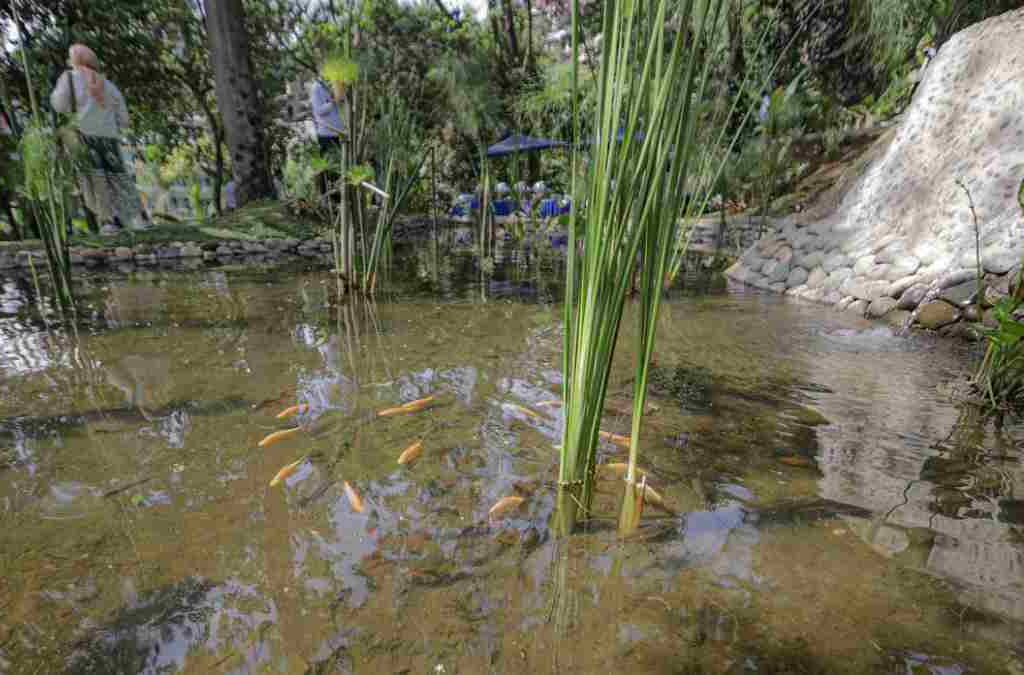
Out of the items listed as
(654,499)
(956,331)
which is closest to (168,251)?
(654,499)

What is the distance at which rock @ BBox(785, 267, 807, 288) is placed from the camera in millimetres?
3921

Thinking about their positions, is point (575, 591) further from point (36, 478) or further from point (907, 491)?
point (36, 478)

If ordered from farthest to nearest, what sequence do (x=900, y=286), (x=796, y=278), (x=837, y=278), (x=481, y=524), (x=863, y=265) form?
(x=796, y=278), (x=837, y=278), (x=863, y=265), (x=900, y=286), (x=481, y=524)

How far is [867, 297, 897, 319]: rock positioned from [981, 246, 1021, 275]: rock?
47 cm

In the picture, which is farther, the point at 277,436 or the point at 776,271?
the point at 776,271

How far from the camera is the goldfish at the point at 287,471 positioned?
4.10ft

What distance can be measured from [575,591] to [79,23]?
337 inches

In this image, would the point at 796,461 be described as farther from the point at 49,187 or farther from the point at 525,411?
the point at 49,187

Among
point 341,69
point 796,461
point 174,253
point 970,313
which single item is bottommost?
point 796,461

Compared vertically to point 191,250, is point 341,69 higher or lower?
higher

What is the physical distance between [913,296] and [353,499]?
10.7ft

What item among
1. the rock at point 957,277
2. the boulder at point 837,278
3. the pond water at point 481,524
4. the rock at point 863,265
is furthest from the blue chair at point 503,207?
the pond water at point 481,524

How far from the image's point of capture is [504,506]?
1147 mm

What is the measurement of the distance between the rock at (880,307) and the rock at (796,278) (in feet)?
2.48
